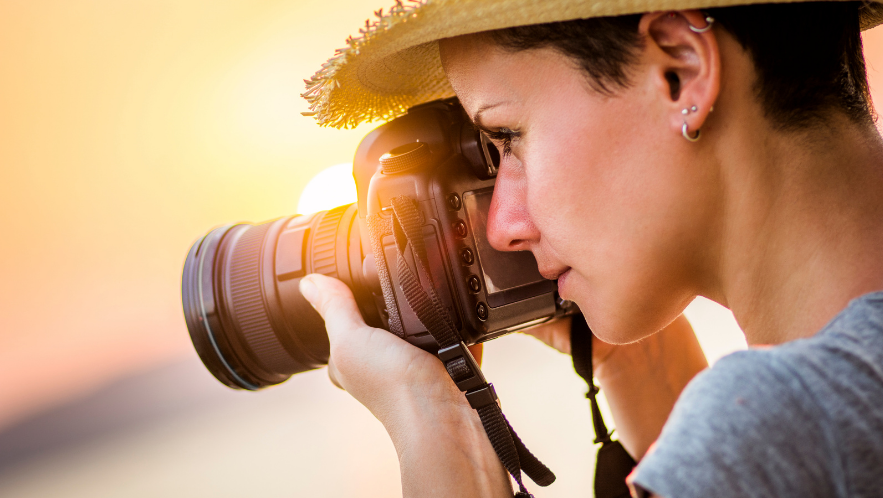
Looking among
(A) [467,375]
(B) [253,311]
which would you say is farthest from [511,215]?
(B) [253,311]

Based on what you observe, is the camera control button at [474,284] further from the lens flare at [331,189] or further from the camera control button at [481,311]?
the lens flare at [331,189]

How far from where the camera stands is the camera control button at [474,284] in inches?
26.1

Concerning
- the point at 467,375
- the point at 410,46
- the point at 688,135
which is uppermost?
the point at 410,46

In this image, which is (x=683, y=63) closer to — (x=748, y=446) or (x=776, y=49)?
(x=776, y=49)

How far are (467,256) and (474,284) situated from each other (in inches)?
1.3

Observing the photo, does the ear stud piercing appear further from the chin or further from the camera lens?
the camera lens

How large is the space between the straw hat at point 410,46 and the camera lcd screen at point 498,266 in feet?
0.54

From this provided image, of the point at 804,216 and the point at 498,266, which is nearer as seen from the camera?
the point at 804,216

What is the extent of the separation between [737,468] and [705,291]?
0.97ft

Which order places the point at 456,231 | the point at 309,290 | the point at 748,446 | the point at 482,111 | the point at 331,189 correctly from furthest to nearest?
the point at 331,189 < the point at 309,290 < the point at 456,231 < the point at 482,111 < the point at 748,446

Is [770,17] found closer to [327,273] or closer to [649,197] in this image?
[649,197]

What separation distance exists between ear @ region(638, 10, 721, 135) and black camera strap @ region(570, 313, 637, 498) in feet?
1.35

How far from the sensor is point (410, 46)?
22.9 inches

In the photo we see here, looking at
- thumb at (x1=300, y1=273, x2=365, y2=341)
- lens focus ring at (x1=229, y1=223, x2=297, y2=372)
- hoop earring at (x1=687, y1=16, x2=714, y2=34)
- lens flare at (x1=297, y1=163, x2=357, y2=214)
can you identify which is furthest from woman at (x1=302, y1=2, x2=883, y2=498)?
lens flare at (x1=297, y1=163, x2=357, y2=214)
